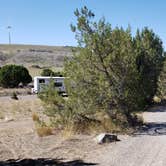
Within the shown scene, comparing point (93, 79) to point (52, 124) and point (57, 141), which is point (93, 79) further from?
point (57, 141)

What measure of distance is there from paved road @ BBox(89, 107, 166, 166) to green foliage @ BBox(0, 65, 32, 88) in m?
50.9

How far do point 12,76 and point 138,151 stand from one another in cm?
5543

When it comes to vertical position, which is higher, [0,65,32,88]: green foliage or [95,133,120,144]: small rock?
[0,65,32,88]: green foliage

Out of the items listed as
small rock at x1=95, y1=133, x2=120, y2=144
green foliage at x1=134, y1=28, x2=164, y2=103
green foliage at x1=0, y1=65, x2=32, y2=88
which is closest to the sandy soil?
small rock at x1=95, y1=133, x2=120, y2=144

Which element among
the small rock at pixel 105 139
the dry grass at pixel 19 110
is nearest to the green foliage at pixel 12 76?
the dry grass at pixel 19 110

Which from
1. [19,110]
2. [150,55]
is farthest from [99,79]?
[19,110]

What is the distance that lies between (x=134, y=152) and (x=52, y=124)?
605cm

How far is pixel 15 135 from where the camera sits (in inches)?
684

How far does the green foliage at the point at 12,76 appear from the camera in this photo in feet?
218

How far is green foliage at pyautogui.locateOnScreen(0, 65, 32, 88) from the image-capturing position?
66312 millimetres

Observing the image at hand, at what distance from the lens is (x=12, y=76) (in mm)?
66562

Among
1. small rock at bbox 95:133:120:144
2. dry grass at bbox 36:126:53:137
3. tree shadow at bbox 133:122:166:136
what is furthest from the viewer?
dry grass at bbox 36:126:53:137

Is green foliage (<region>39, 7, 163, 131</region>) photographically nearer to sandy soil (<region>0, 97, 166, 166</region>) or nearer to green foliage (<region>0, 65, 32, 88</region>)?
sandy soil (<region>0, 97, 166, 166</region>)

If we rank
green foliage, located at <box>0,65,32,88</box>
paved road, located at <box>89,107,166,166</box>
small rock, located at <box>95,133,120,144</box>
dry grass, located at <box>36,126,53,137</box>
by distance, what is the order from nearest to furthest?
paved road, located at <box>89,107,166,166</box> → small rock, located at <box>95,133,120,144</box> → dry grass, located at <box>36,126,53,137</box> → green foliage, located at <box>0,65,32,88</box>
